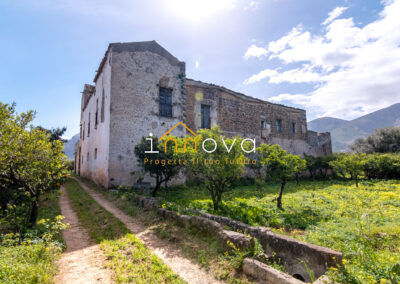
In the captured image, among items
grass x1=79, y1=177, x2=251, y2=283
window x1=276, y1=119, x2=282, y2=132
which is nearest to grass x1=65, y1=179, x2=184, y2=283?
grass x1=79, y1=177, x2=251, y2=283

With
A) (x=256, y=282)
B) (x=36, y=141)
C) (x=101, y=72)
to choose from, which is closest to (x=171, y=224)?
(x=256, y=282)

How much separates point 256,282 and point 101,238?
399cm

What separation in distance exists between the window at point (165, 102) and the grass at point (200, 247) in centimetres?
806

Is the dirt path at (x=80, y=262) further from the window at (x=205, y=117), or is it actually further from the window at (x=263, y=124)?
the window at (x=263, y=124)

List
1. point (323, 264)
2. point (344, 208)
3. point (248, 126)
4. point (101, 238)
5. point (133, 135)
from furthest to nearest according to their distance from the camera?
point (248, 126) < point (133, 135) < point (344, 208) < point (101, 238) < point (323, 264)

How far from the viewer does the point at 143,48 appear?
13.8 m

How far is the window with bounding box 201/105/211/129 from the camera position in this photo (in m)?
16.6

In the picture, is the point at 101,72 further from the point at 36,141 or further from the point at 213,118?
the point at 36,141

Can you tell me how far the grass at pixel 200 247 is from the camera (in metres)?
3.64

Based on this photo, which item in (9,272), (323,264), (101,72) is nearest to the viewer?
(9,272)

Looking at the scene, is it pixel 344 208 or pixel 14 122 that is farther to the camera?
pixel 344 208

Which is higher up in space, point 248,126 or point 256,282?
point 248,126

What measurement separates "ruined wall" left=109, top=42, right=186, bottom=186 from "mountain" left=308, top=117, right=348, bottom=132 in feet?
589

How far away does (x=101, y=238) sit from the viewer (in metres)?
5.28
